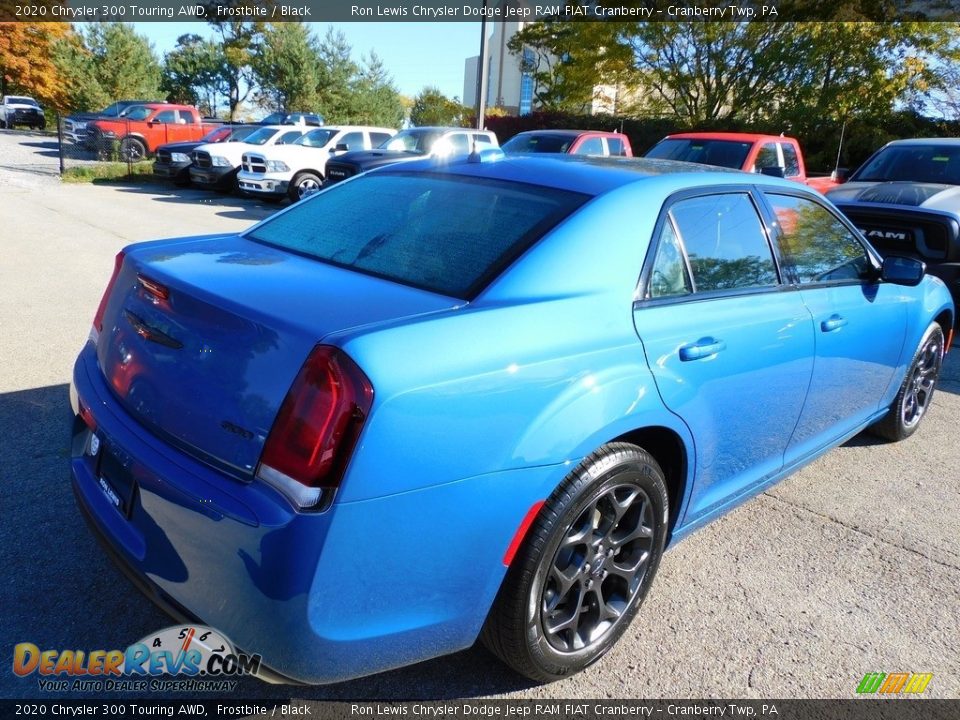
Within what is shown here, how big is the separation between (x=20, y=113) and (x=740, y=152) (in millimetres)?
43874

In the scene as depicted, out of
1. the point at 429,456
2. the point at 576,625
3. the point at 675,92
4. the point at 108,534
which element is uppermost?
the point at 675,92

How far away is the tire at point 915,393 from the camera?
458 cm

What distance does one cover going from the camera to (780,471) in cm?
343

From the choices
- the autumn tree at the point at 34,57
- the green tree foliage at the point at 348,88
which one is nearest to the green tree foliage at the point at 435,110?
the green tree foliage at the point at 348,88

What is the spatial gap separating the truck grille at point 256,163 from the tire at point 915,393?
45.0ft

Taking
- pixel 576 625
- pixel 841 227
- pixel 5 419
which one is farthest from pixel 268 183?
pixel 576 625

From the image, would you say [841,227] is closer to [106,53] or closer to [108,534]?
[108,534]

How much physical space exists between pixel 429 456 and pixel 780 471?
2.11 m

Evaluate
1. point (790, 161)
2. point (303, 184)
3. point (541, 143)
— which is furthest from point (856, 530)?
point (303, 184)

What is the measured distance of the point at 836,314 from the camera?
11.5ft

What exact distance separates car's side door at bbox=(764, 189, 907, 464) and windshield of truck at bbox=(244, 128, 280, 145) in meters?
15.9

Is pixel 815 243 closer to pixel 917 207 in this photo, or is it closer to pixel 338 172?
pixel 917 207

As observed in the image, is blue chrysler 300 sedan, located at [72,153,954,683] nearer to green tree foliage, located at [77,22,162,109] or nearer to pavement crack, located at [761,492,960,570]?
pavement crack, located at [761,492,960,570]

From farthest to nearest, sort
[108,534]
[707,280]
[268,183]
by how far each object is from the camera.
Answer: [268,183] → [707,280] → [108,534]
